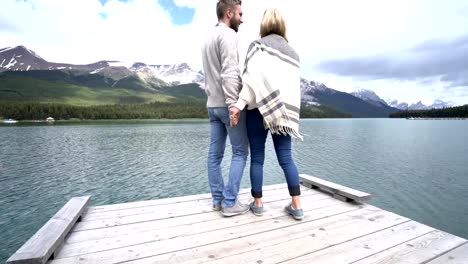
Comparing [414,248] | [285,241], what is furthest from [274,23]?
[414,248]

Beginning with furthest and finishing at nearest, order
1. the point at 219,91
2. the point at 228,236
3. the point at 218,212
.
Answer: the point at 218,212, the point at 219,91, the point at 228,236

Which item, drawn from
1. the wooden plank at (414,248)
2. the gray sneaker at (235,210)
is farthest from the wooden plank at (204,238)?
the wooden plank at (414,248)

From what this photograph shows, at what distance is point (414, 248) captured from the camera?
10.4 feet

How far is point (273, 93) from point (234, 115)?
24.3 inches

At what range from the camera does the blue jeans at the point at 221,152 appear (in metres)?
4.02

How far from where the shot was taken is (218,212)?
4301 mm

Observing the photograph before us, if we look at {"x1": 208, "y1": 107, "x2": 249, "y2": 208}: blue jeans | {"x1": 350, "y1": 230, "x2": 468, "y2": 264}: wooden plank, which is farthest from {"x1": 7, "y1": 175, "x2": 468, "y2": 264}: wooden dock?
{"x1": 208, "y1": 107, "x2": 249, "y2": 208}: blue jeans

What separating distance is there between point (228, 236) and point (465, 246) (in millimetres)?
2825

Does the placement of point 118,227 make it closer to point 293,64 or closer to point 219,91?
point 219,91

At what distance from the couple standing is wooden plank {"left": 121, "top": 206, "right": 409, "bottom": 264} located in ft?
1.48

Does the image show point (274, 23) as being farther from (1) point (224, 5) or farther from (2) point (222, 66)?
(2) point (222, 66)

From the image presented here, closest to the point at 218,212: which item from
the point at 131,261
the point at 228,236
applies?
the point at 228,236

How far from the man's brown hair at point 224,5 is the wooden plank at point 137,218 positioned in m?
3.08

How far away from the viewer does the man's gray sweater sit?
380 cm
